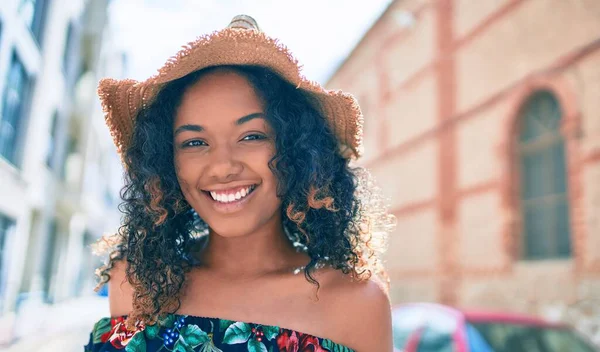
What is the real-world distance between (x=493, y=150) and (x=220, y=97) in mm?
9722

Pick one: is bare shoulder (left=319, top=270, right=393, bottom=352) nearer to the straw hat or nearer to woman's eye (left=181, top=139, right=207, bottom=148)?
the straw hat

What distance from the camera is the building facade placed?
3.49 metres

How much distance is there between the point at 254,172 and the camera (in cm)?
190

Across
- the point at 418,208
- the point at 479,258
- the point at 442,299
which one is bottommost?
the point at 442,299

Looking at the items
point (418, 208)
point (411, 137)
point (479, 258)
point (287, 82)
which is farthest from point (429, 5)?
point (287, 82)

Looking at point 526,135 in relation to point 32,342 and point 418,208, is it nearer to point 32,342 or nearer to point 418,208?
point 418,208

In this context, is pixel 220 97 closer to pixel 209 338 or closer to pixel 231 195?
pixel 231 195

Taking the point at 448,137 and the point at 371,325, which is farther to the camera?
the point at 448,137

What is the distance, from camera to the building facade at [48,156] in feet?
11.4

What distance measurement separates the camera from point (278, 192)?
6.43ft

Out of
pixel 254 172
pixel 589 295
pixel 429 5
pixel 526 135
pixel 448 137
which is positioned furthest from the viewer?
pixel 429 5

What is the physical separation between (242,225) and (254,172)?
0.17 metres

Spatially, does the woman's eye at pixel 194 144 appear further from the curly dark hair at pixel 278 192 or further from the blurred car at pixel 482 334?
the blurred car at pixel 482 334

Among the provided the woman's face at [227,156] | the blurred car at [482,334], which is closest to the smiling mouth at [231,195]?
the woman's face at [227,156]
